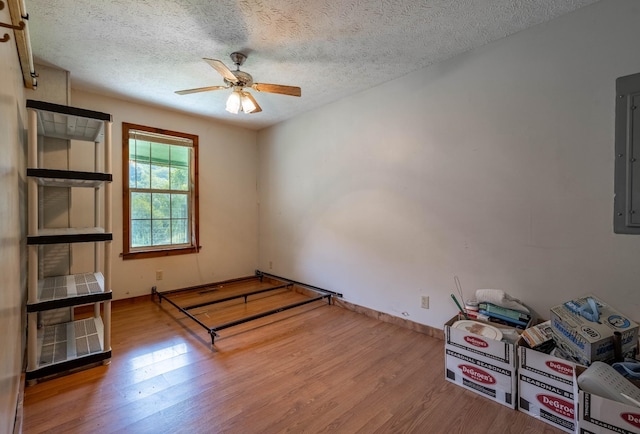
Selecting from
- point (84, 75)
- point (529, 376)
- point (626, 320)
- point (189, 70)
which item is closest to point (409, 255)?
Answer: point (529, 376)

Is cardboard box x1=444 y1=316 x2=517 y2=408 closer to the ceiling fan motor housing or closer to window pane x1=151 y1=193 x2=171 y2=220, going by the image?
the ceiling fan motor housing

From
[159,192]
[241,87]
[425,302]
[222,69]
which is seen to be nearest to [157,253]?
[159,192]

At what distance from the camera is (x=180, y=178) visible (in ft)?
13.9

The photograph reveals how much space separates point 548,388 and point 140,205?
14.9 ft

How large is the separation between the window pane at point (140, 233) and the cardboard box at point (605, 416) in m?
4.52

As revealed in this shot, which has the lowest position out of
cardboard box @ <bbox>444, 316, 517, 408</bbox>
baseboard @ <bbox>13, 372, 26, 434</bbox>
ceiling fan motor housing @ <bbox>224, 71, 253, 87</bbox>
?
baseboard @ <bbox>13, 372, 26, 434</bbox>

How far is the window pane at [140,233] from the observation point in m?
3.83

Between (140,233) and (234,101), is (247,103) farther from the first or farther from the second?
(140,233)

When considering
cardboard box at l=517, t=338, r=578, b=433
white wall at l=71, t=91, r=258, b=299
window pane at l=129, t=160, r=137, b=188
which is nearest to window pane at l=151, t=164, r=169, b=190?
window pane at l=129, t=160, r=137, b=188

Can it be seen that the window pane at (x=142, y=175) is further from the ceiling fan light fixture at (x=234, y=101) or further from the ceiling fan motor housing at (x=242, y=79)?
the ceiling fan motor housing at (x=242, y=79)

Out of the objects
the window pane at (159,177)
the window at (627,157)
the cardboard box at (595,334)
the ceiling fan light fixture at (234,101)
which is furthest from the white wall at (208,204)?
the window at (627,157)

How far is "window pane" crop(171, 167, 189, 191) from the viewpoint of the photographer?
4.16 m

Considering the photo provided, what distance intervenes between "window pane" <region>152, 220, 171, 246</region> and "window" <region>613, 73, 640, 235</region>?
4.73 meters

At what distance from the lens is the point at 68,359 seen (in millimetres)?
2107
